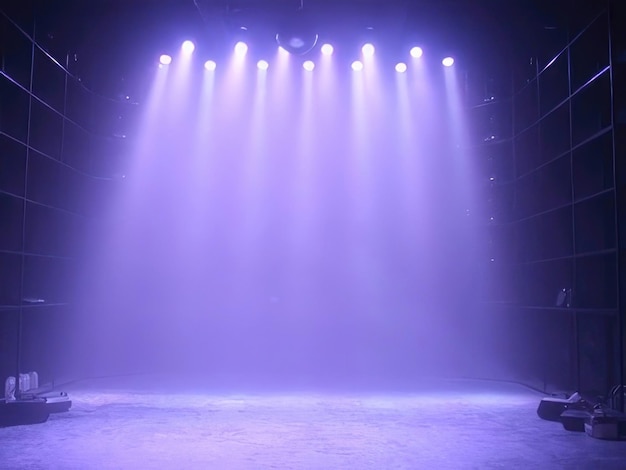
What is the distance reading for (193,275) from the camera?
11992 millimetres

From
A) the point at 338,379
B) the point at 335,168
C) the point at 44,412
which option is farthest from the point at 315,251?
the point at 44,412

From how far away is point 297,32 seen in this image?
346 inches

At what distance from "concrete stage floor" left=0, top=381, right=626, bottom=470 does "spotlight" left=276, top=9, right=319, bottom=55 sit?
461cm

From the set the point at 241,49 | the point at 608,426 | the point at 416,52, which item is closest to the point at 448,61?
the point at 416,52

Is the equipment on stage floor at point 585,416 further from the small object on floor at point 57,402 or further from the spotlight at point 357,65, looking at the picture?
the spotlight at point 357,65

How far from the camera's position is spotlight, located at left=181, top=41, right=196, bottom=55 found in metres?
10.4

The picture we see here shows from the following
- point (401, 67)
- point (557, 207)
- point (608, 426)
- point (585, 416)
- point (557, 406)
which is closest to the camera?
point (608, 426)

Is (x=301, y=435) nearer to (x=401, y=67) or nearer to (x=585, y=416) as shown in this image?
(x=585, y=416)

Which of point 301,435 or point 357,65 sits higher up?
point 357,65

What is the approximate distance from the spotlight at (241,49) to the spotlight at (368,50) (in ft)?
6.24

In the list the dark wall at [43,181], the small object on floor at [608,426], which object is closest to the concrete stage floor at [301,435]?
the small object on floor at [608,426]

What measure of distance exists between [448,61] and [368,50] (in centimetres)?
131

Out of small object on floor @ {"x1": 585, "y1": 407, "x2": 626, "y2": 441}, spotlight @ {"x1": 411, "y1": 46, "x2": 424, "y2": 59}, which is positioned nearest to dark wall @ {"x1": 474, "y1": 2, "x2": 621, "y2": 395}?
small object on floor @ {"x1": 585, "y1": 407, "x2": 626, "y2": 441}

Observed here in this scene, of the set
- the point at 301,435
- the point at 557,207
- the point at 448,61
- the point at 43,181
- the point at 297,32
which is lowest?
the point at 301,435
